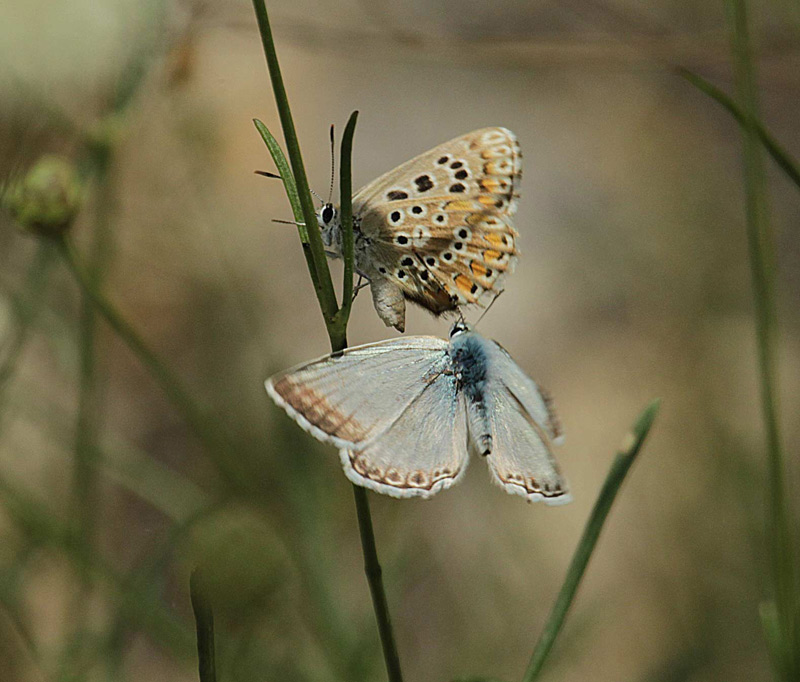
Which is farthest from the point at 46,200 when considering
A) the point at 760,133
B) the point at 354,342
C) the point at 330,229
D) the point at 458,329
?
the point at 354,342

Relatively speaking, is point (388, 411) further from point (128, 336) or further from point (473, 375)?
point (128, 336)

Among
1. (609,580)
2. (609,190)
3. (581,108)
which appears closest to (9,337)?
(609,580)

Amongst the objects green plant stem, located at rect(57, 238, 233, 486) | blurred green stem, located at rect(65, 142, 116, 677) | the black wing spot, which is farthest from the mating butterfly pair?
blurred green stem, located at rect(65, 142, 116, 677)

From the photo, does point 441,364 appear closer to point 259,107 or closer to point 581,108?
point 259,107

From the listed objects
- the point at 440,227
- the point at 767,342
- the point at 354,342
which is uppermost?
the point at 440,227

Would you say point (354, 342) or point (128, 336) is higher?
point (128, 336)

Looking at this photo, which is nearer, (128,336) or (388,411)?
(388,411)
